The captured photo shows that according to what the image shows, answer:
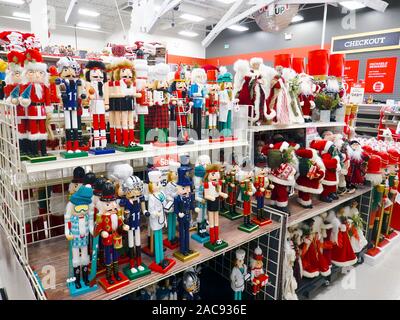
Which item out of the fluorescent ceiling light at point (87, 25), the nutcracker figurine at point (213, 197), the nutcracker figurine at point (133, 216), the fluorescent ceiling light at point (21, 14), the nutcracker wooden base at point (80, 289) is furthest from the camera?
the fluorescent ceiling light at point (87, 25)

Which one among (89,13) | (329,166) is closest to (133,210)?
(329,166)

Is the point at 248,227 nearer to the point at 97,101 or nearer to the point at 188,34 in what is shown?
the point at 97,101

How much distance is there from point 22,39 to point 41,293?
1.31 metres

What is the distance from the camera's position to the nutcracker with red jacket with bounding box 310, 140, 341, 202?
7.52 ft

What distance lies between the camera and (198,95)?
179 cm

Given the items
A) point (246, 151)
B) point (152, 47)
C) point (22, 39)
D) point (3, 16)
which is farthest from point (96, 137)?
point (3, 16)

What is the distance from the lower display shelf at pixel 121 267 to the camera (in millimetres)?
1165

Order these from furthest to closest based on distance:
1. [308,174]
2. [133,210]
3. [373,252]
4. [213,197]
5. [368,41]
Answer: [368,41] < [373,252] < [308,174] < [213,197] < [133,210]

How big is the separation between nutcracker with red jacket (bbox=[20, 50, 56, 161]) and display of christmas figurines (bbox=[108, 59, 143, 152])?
29cm

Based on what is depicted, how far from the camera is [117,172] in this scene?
4.26 feet

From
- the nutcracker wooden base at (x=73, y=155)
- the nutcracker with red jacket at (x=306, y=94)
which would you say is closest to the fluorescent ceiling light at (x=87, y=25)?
the nutcracker with red jacket at (x=306, y=94)

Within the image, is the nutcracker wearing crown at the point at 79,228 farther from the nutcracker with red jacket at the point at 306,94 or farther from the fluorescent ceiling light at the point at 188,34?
the fluorescent ceiling light at the point at 188,34

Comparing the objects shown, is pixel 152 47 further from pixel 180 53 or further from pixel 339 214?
pixel 180 53

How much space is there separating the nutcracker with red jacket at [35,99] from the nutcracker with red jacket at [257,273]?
4.43 ft
